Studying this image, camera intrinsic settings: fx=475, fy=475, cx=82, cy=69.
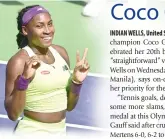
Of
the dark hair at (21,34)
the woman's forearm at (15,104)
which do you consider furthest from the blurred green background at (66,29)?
the woman's forearm at (15,104)

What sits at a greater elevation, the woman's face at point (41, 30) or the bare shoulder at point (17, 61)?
the woman's face at point (41, 30)

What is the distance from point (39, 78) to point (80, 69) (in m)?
0.35

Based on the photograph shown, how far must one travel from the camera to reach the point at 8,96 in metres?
3.74

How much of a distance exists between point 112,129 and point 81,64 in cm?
59

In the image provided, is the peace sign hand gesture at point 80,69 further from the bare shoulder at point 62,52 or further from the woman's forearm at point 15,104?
the woman's forearm at point 15,104

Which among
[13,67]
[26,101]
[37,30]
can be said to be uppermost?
[37,30]

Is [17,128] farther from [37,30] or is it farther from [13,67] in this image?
[37,30]

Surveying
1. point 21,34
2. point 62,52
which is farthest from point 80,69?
point 21,34

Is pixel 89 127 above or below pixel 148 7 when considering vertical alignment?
below

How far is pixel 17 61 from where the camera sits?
371cm

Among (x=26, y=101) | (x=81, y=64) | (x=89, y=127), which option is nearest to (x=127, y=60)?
(x=81, y=64)

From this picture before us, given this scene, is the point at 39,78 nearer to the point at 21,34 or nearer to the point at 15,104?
the point at 15,104

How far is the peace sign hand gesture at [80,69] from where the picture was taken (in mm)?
3799

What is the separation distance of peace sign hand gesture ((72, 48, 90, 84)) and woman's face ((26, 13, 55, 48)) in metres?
0.27
